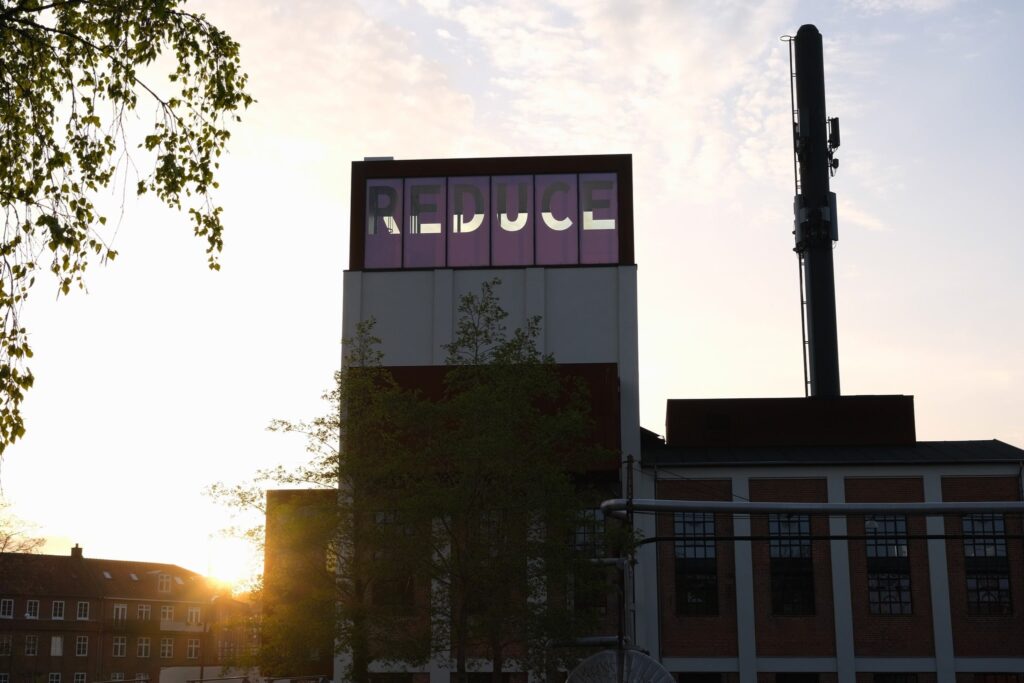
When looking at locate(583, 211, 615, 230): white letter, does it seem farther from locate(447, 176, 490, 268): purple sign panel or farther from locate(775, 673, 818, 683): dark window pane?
locate(775, 673, 818, 683): dark window pane

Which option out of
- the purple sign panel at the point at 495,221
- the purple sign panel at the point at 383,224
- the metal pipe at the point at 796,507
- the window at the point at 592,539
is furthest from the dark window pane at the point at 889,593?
the metal pipe at the point at 796,507

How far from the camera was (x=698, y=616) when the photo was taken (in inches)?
1761

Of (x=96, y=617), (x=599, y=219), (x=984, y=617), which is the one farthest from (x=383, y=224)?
(x=96, y=617)

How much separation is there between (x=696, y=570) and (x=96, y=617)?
60.6 m

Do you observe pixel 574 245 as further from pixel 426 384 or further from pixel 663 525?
pixel 663 525

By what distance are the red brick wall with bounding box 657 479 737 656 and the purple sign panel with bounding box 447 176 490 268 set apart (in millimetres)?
13351

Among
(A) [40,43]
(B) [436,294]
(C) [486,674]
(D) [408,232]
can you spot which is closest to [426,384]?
(B) [436,294]

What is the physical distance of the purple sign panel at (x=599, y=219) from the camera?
49.2 m

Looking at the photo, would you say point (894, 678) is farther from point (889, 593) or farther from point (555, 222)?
point (555, 222)

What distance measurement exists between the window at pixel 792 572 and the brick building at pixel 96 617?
4523 cm

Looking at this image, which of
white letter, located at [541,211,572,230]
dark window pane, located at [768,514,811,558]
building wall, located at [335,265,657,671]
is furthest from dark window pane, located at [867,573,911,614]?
white letter, located at [541,211,572,230]

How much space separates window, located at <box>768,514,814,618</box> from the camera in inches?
1759

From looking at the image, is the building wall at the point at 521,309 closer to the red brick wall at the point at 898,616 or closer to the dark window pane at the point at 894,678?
the red brick wall at the point at 898,616

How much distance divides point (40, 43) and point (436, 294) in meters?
36.2
